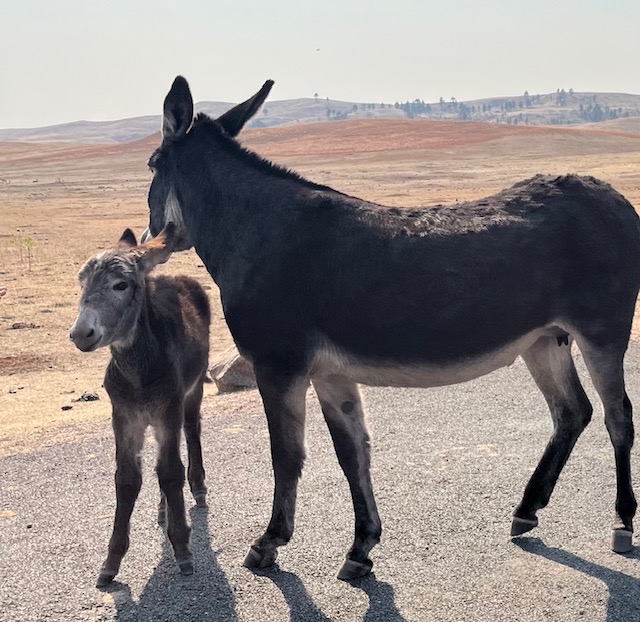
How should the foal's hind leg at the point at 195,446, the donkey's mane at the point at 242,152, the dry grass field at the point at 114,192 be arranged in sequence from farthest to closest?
the dry grass field at the point at 114,192 → the foal's hind leg at the point at 195,446 → the donkey's mane at the point at 242,152

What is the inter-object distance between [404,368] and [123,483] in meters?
1.80

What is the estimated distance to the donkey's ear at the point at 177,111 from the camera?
552cm

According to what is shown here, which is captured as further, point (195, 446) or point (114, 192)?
point (114, 192)

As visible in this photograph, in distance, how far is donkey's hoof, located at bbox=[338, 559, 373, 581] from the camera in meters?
5.12

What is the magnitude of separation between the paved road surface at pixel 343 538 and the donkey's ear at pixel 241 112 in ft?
8.41

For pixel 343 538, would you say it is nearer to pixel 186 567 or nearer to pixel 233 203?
pixel 186 567

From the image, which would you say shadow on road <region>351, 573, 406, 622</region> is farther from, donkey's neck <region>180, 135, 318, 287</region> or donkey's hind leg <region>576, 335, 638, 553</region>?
donkey's neck <region>180, 135, 318, 287</region>

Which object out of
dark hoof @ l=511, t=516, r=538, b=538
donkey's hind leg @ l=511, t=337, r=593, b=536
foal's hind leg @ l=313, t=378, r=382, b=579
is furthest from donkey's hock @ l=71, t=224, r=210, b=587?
donkey's hind leg @ l=511, t=337, r=593, b=536

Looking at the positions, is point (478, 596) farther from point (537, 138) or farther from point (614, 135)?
point (614, 135)

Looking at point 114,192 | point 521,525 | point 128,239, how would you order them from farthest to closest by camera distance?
point 114,192 → point 128,239 → point 521,525

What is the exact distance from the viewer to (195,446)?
6.38 meters

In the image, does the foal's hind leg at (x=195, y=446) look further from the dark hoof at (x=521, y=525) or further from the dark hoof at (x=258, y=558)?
the dark hoof at (x=521, y=525)

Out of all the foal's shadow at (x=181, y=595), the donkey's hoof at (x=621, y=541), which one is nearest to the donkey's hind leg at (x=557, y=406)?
the donkey's hoof at (x=621, y=541)

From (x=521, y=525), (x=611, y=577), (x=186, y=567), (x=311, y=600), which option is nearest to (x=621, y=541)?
(x=611, y=577)
